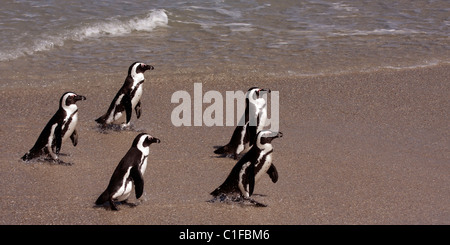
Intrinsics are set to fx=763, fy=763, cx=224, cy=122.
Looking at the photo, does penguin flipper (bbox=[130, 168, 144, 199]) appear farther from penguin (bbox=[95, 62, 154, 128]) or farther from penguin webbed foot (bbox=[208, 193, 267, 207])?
penguin (bbox=[95, 62, 154, 128])

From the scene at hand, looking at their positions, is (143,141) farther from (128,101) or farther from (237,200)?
(128,101)

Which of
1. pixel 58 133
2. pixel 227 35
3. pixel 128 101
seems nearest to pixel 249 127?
pixel 128 101

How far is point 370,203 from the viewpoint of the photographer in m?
5.54

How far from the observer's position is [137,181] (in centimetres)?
522

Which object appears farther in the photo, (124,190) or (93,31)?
(93,31)

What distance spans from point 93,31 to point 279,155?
4983 millimetres

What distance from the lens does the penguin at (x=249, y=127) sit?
651 centimetres

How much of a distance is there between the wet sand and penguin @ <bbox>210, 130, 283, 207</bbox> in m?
0.13

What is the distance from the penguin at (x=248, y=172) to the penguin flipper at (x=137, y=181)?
593mm

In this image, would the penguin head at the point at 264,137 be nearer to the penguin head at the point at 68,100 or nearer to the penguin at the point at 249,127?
the penguin at the point at 249,127

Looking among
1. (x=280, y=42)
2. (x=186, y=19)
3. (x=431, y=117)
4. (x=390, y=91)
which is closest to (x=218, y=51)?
(x=280, y=42)

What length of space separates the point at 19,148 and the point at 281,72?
3516 mm

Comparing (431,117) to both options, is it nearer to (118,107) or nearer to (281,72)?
(281,72)

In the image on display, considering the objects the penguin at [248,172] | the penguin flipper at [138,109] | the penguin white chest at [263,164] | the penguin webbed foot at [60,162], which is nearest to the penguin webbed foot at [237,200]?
the penguin at [248,172]
